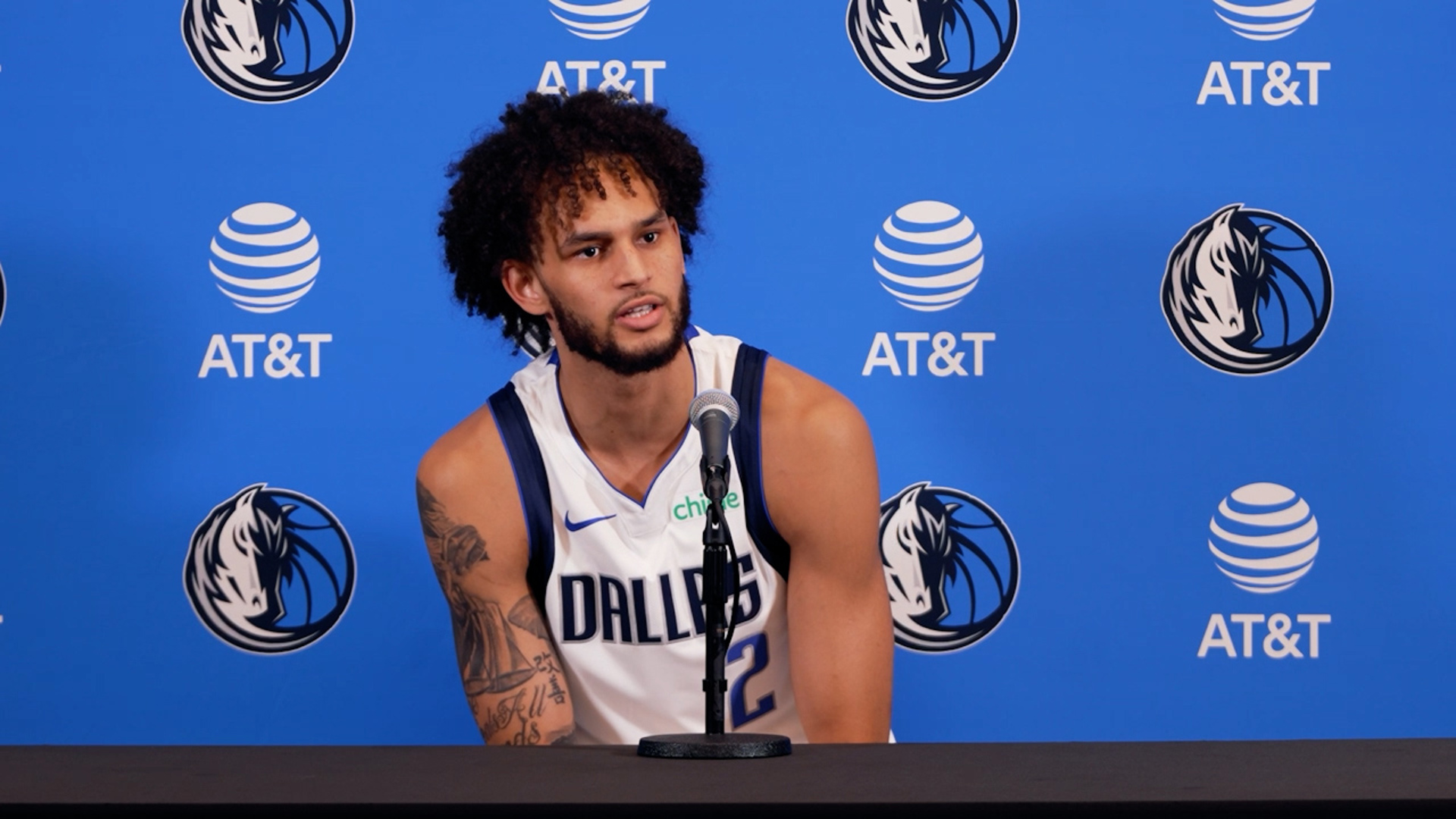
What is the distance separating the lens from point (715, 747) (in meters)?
1.30

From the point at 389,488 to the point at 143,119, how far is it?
797 millimetres

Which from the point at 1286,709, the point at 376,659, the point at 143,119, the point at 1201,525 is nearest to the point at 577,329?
the point at 376,659

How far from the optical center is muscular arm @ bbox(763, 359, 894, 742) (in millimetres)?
2133

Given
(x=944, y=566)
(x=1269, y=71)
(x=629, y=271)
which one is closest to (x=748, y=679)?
(x=944, y=566)

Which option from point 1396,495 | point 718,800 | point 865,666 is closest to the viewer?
point 718,800

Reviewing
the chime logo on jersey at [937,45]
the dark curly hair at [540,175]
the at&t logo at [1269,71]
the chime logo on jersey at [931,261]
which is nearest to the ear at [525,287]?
the dark curly hair at [540,175]

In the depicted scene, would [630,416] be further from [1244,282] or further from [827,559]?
[1244,282]

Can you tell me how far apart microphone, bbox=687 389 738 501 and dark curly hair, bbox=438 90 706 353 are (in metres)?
0.91

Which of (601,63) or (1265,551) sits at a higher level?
(601,63)

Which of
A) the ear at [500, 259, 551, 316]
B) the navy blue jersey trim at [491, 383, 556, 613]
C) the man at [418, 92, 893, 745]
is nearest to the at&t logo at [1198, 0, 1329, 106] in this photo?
the man at [418, 92, 893, 745]

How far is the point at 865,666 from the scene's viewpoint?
2145 millimetres

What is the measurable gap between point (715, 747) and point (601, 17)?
1639 mm

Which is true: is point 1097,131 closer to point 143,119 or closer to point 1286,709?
point 1286,709

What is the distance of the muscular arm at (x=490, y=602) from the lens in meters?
2.09
